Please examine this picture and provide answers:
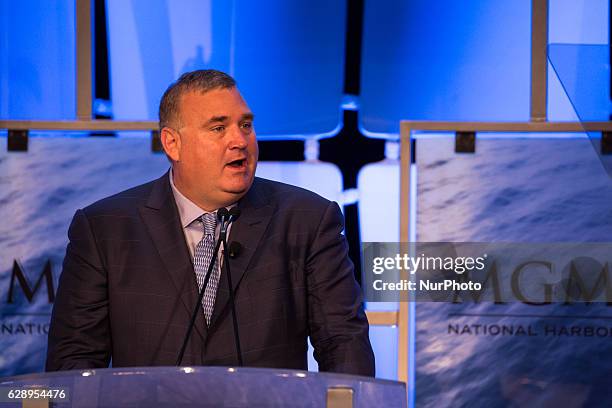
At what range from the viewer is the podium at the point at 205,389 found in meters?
1.49

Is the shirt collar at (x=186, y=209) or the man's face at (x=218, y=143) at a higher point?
the man's face at (x=218, y=143)

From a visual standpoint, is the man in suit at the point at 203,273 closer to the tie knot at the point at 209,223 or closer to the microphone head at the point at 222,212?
the tie knot at the point at 209,223

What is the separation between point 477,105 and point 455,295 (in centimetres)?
82

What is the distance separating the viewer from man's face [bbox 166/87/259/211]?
7.86ft

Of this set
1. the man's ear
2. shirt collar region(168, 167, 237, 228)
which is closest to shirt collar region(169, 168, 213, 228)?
shirt collar region(168, 167, 237, 228)

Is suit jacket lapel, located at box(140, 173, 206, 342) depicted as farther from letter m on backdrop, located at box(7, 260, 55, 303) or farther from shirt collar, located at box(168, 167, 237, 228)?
letter m on backdrop, located at box(7, 260, 55, 303)

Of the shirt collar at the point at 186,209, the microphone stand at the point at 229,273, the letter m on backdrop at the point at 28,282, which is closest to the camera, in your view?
the microphone stand at the point at 229,273

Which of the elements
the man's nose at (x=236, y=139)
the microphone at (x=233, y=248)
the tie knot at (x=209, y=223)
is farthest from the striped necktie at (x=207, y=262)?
the man's nose at (x=236, y=139)

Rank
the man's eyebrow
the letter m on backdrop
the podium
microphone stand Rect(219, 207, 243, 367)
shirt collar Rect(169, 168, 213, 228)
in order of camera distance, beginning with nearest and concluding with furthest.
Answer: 1. the podium
2. microphone stand Rect(219, 207, 243, 367)
3. the man's eyebrow
4. shirt collar Rect(169, 168, 213, 228)
5. the letter m on backdrop

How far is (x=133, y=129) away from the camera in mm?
3316

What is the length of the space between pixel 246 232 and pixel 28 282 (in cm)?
Result: 125

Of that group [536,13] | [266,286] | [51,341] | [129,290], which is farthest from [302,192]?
[536,13]

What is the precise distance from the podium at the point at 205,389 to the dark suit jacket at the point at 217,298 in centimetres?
78

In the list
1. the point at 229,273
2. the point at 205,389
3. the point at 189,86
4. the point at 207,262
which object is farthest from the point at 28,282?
the point at 205,389
